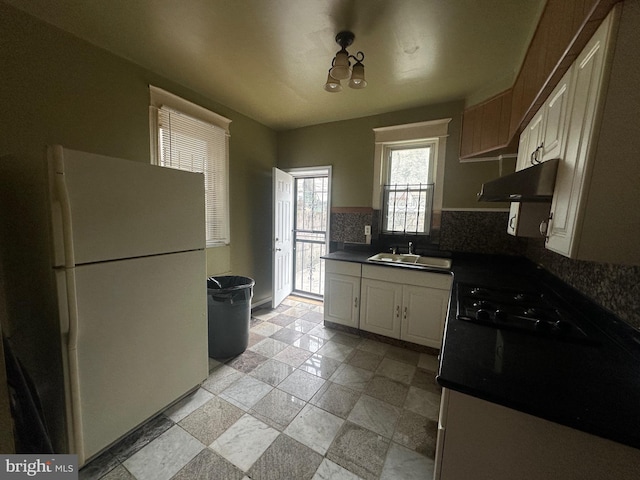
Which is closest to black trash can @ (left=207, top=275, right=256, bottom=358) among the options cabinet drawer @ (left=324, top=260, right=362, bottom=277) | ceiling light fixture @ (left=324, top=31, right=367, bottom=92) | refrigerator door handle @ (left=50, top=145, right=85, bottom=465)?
cabinet drawer @ (left=324, top=260, right=362, bottom=277)

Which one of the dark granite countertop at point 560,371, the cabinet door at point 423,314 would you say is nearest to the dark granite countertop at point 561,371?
the dark granite countertop at point 560,371

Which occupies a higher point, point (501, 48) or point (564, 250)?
point (501, 48)

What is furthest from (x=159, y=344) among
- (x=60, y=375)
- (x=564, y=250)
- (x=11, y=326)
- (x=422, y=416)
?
(x=564, y=250)

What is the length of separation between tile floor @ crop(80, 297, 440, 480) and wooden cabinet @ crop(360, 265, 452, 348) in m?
0.22

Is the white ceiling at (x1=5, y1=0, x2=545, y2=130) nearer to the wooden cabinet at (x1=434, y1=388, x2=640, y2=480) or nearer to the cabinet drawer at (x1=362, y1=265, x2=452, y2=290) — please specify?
the cabinet drawer at (x1=362, y1=265, x2=452, y2=290)

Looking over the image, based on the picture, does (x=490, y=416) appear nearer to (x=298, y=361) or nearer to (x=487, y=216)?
(x=298, y=361)

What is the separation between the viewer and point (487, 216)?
249 centimetres

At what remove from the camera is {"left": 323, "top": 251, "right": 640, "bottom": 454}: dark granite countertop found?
25.2 inches

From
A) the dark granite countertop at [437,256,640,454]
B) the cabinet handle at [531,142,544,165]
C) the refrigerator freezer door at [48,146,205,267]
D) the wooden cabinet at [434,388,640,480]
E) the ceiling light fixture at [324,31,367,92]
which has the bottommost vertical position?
the wooden cabinet at [434,388,640,480]

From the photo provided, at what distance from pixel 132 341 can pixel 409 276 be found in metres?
2.16

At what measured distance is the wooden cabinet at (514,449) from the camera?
62 cm

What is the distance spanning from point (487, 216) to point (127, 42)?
134 inches

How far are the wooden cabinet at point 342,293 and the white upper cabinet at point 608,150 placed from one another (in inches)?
74.9

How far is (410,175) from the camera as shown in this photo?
2883 millimetres
